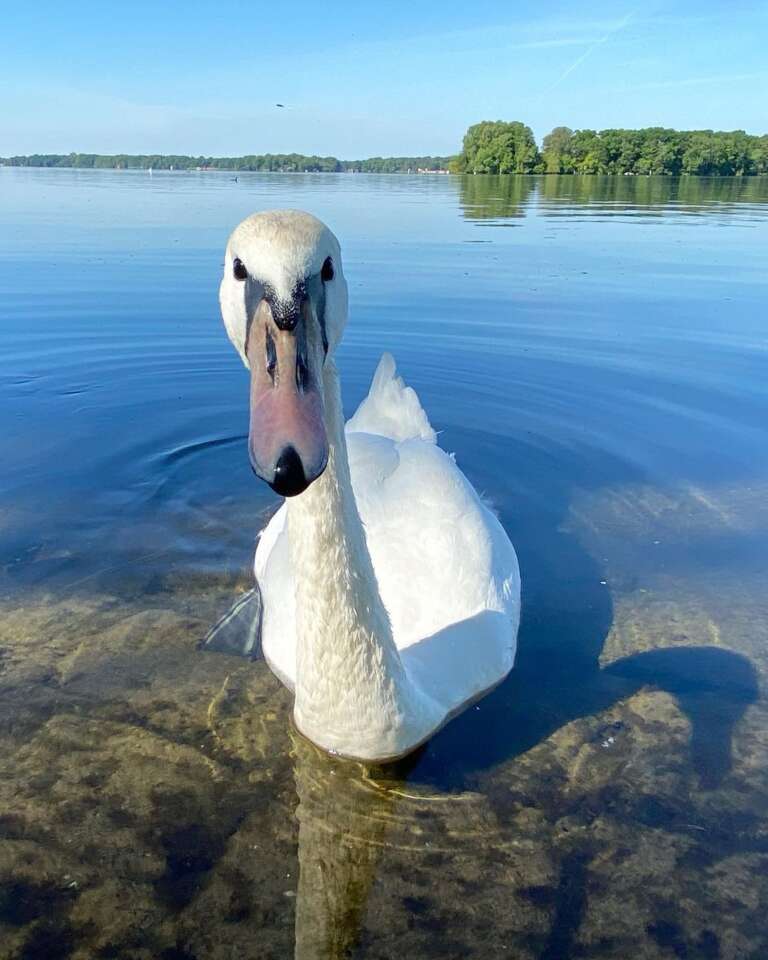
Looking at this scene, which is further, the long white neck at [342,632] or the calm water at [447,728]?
the long white neck at [342,632]

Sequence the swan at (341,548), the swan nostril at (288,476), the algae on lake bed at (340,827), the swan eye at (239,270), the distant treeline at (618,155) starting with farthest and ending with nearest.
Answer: the distant treeline at (618,155) < the algae on lake bed at (340,827) < the swan eye at (239,270) < the swan at (341,548) < the swan nostril at (288,476)

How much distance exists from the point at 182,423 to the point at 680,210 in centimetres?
3071

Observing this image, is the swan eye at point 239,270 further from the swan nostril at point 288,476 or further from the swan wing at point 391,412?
the swan wing at point 391,412

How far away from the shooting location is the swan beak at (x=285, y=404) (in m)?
2.65

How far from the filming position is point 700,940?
3.38 m

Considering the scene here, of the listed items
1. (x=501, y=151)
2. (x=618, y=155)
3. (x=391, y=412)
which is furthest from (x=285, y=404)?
(x=618, y=155)

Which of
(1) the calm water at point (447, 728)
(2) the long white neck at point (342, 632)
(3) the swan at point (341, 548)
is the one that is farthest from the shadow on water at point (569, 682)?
(2) the long white neck at point (342, 632)

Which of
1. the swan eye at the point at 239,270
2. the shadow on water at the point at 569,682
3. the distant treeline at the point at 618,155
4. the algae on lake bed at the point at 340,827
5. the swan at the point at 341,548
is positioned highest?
the swan eye at the point at 239,270

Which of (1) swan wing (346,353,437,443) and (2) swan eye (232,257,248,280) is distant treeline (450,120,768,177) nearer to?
(1) swan wing (346,353,437,443)

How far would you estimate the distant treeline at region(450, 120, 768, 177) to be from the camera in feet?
308

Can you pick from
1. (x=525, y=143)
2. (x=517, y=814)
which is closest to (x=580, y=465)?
(x=517, y=814)

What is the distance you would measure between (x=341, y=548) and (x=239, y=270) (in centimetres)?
129

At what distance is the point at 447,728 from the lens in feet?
14.9

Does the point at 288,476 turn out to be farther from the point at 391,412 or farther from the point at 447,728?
the point at 391,412
